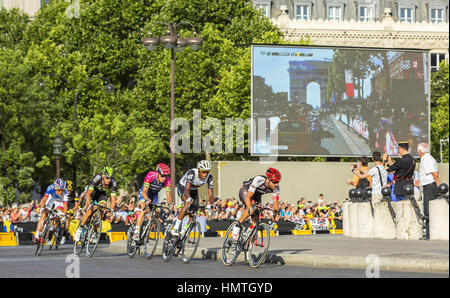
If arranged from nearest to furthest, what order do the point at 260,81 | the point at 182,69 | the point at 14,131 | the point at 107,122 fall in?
the point at 260,81, the point at 14,131, the point at 107,122, the point at 182,69

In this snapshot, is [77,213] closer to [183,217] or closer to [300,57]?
[183,217]

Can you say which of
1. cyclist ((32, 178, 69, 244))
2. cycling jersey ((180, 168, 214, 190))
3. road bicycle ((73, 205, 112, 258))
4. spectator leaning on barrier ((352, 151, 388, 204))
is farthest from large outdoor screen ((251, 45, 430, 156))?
cycling jersey ((180, 168, 214, 190))

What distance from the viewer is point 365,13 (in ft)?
313

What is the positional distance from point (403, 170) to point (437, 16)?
80078mm

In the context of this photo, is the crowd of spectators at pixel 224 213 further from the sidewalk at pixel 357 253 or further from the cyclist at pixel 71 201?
the sidewalk at pixel 357 253

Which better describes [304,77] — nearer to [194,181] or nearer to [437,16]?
[194,181]

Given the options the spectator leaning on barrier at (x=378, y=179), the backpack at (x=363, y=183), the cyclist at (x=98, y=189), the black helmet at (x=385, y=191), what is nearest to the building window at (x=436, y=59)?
the backpack at (x=363, y=183)

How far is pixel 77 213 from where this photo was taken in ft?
74.5

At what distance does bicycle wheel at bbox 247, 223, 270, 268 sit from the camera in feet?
50.8

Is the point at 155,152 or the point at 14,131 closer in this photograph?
the point at 14,131

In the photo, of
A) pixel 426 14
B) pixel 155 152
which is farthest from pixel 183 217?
pixel 426 14

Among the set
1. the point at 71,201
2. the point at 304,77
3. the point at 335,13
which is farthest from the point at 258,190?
the point at 335,13
